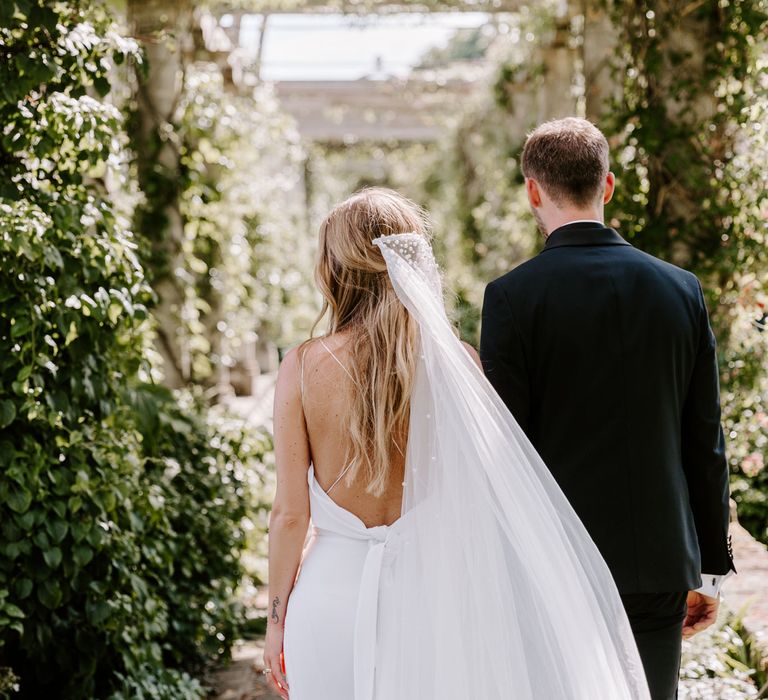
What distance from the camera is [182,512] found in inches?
176

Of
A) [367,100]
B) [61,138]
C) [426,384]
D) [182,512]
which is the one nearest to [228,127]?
[182,512]

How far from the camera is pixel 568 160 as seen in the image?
219 cm

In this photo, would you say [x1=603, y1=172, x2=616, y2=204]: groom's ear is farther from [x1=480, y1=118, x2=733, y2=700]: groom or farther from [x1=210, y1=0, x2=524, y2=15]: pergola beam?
[x1=210, y1=0, x2=524, y2=15]: pergola beam

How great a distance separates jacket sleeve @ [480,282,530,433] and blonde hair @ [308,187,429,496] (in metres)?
0.17

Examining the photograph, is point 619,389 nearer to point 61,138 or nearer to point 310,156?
point 61,138

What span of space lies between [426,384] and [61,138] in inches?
67.2

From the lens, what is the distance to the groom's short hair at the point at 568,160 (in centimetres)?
219

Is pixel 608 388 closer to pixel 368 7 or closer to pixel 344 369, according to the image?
pixel 344 369

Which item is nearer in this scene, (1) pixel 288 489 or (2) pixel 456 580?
(2) pixel 456 580

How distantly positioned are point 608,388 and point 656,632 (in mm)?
541

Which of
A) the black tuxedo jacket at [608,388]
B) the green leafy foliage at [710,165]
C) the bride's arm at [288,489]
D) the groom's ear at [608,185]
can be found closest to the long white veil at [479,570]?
the black tuxedo jacket at [608,388]

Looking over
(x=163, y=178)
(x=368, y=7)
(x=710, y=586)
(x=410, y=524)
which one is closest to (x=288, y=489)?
(x=410, y=524)

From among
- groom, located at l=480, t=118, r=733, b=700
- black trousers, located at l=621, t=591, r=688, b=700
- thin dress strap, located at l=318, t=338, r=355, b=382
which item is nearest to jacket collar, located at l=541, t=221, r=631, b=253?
groom, located at l=480, t=118, r=733, b=700

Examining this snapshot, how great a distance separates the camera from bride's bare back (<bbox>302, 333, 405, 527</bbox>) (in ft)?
7.16
